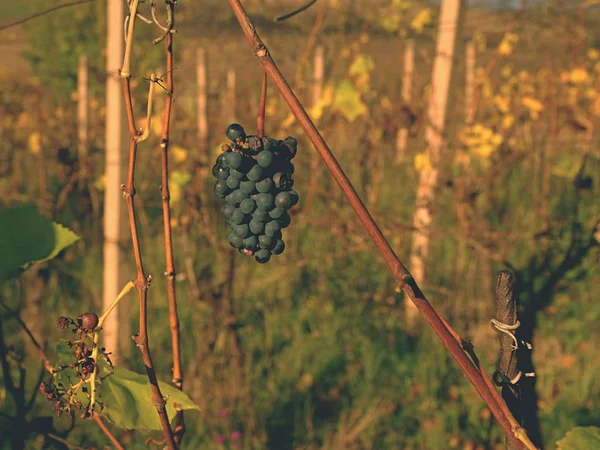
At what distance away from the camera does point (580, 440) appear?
3.15ft

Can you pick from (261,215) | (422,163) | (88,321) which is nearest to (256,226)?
(261,215)

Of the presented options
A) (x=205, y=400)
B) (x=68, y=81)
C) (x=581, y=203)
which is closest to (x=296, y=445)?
(x=205, y=400)

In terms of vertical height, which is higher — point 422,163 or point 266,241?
point 422,163

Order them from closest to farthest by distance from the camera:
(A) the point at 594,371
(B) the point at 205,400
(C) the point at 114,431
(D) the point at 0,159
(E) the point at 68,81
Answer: (C) the point at 114,431 < (B) the point at 205,400 < (A) the point at 594,371 < (D) the point at 0,159 < (E) the point at 68,81

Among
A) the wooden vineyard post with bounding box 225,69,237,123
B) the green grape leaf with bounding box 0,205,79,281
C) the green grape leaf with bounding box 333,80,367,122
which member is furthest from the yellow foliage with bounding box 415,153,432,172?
the wooden vineyard post with bounding box 225,69,237,123

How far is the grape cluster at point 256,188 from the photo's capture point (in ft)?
2.56

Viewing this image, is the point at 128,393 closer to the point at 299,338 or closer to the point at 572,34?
the point at 299,338

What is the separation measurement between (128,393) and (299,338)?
6.17 ft

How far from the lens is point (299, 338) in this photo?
112 inches

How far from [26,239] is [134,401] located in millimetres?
422

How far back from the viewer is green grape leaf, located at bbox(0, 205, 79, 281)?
1174 mm

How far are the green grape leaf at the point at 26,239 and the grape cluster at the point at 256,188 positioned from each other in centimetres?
50

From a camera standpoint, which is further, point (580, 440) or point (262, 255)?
point (580, 440)

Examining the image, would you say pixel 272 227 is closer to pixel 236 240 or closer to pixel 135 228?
pixel 236 240
